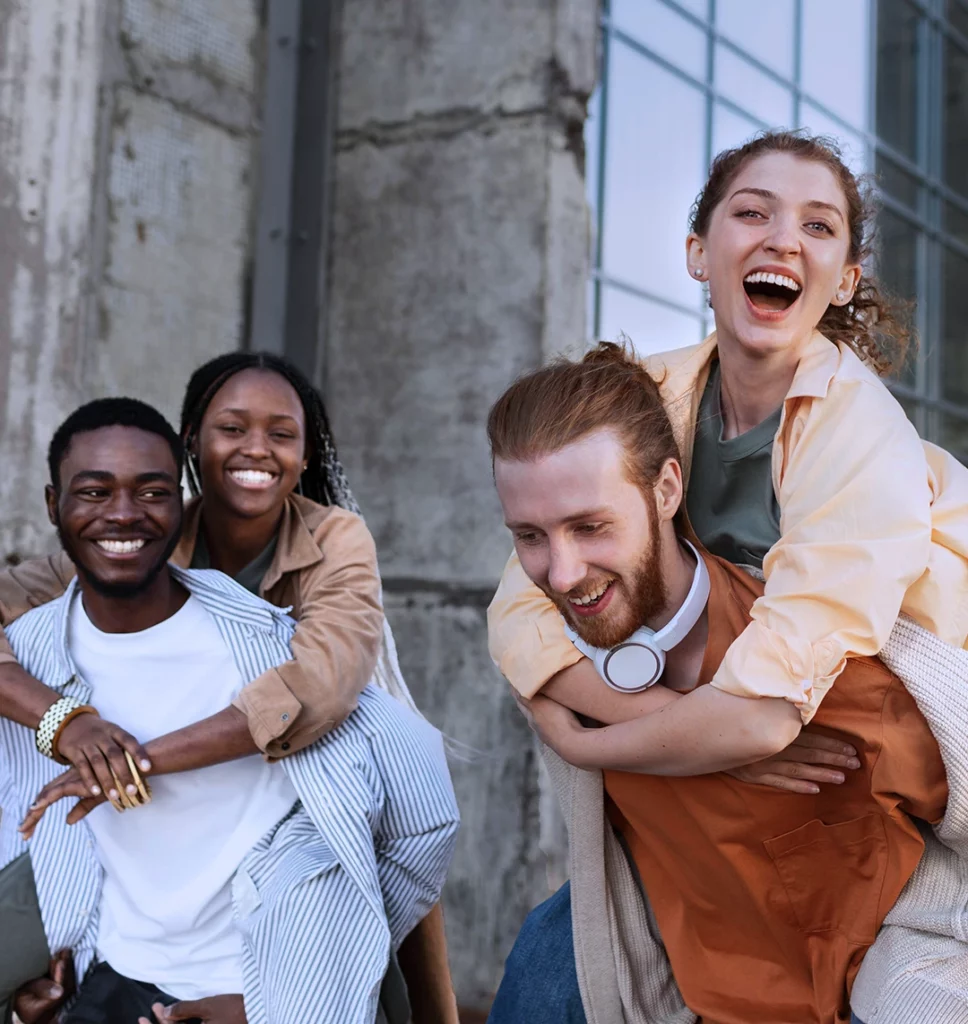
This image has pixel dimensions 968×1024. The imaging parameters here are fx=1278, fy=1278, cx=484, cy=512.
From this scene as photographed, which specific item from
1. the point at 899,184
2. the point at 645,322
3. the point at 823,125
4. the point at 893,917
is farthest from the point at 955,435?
the point at 893,917

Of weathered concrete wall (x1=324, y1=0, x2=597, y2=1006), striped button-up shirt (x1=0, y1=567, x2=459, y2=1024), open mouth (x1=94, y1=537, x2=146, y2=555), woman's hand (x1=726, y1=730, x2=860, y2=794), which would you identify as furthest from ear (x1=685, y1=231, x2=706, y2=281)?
weathered concrete wall (x1=324, y1=0, x2=597, y2=1006)

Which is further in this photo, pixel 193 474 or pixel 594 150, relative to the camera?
pixel 594 150

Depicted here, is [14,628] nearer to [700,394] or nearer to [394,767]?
[394,767]

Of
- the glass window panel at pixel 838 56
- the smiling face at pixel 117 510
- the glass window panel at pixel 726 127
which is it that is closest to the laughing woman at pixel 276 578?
the smiling face at pixel 117 510

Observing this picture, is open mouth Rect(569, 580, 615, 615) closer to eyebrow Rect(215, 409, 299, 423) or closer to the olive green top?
the olive green top

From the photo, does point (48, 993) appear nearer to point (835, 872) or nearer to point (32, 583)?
point (32, 583)

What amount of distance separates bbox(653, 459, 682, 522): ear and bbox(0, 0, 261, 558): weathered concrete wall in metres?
2.17

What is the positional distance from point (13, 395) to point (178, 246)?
3.18 ft

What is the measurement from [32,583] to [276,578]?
22.6 inches

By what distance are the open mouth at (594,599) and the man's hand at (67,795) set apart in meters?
1.02

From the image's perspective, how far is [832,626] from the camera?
183 centimetres

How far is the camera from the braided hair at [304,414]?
9.74 ft

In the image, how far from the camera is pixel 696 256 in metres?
2.33

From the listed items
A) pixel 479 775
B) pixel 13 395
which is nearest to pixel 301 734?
pixel 13 395
